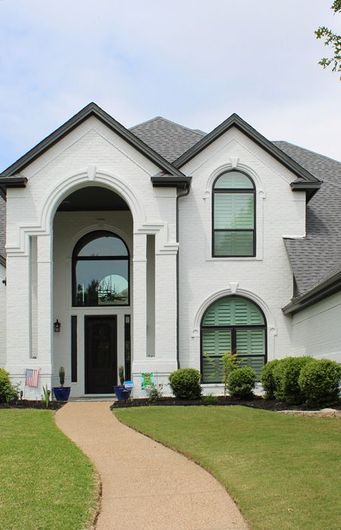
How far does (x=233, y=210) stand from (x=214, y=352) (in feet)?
13.8

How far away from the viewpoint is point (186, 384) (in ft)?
66.2

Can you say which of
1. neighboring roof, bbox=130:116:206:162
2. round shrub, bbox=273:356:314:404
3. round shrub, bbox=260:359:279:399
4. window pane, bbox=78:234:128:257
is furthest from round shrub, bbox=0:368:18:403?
neighboring roof, bbox=130:116:206:162

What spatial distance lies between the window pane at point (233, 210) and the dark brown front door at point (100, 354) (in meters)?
4.74

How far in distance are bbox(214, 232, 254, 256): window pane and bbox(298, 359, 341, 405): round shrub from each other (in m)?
6.77

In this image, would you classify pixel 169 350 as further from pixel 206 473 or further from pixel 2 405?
pixel 206 473

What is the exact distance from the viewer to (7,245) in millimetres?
21594

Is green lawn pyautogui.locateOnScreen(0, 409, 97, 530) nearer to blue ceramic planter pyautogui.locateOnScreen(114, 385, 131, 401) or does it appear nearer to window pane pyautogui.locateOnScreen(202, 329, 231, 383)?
blue ceramic planter pyautogui.locateOnScreen(114, 385, 131, 401)

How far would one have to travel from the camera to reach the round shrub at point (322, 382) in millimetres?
16250

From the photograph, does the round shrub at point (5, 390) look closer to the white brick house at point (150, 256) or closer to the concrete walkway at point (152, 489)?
the white brick house at point (150, 256)

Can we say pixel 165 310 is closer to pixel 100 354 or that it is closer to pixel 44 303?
pixel 44 303

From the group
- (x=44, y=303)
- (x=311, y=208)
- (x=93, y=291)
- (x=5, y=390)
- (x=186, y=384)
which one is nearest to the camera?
(x=5, y=390)

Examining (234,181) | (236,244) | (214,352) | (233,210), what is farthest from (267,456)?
(234,181)

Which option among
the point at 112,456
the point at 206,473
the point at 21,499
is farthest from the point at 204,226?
the point at 21,499

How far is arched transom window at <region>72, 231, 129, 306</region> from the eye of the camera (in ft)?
79.7
